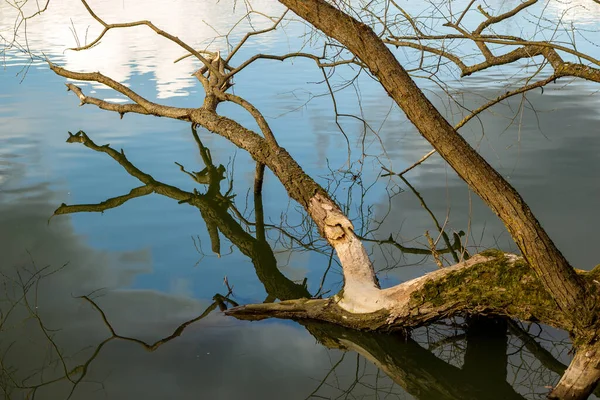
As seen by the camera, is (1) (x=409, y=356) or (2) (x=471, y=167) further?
(1) (x=409, y=356)

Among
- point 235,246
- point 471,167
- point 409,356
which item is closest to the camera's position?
point 471,167

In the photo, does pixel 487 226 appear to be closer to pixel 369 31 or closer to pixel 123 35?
pixel 369 31

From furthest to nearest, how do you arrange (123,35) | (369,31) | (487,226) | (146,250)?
1. (123,35)
2. (487,226)
3. (146,250)
4. (369,31)

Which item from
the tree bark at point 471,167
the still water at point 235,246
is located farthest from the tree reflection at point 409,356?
the tree bark at point 471,167

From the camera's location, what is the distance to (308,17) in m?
4.12

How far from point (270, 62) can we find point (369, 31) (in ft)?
39.6

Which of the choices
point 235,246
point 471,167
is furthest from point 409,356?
point 235,246

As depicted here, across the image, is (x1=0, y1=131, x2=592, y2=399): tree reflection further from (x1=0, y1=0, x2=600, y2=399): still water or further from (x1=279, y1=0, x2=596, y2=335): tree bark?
(x1=279, y1=0, x2=596, y2=335): tree bark

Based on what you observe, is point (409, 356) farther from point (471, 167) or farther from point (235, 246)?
point (235, 246)

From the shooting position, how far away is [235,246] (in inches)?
239

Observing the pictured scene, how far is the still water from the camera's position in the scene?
4.09m

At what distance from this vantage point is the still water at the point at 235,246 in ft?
13.4

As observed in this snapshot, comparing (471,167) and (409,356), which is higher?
(471,167)

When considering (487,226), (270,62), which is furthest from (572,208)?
(270,62)
